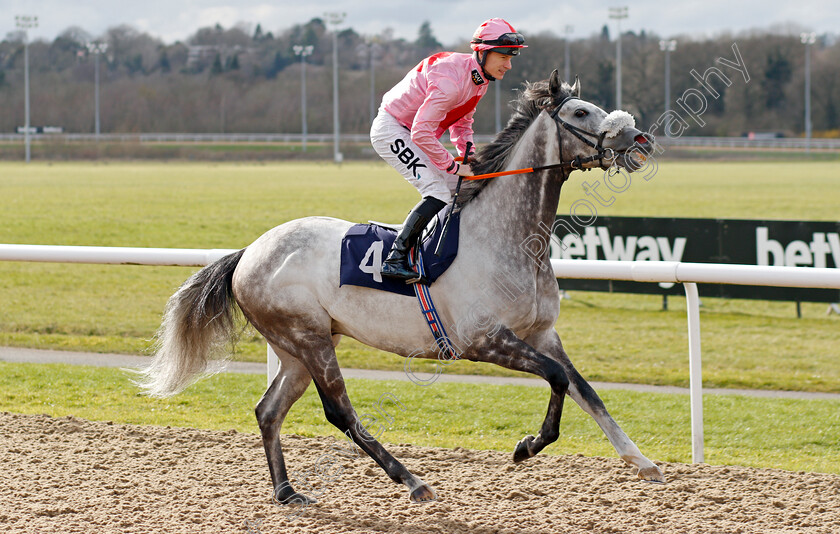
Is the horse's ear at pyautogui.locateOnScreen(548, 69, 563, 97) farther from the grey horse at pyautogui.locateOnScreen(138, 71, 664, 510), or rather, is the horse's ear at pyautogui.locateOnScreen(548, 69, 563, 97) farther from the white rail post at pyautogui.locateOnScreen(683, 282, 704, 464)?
the white rail post at pyautogui.locateOnScreen(683, 282, 704, 464)

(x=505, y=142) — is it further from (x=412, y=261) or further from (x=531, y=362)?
(x=531, y=362)

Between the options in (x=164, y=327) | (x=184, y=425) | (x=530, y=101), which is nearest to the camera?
(x=530, y=101)

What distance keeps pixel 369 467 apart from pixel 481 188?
127cm

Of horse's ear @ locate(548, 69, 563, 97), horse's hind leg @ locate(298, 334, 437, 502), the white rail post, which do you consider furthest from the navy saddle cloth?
the white rail post

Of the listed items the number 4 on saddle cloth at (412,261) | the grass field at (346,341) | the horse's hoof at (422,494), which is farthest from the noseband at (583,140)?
the grass field at (346,341)

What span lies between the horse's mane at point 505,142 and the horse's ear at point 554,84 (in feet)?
0.16

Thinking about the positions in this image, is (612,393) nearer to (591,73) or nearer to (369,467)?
(369,467)

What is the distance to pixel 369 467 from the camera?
3855 millimetres

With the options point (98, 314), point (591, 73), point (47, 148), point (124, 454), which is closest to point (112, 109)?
point (47, 148)

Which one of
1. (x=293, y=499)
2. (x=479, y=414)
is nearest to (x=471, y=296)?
(x=293, y=499)

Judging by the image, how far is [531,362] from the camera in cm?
316

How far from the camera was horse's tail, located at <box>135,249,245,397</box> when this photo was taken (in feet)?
12.3

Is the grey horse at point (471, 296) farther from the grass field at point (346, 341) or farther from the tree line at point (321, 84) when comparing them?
the tree line at point (321, 84)

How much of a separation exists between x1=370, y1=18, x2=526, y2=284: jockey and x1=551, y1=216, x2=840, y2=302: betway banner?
4.47 m
